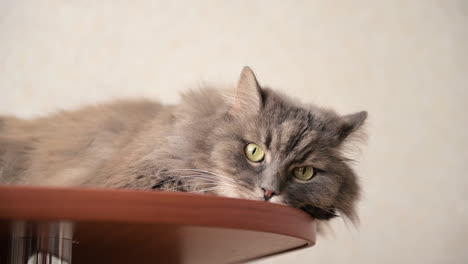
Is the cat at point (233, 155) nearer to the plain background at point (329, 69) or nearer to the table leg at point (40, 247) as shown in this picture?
the table leg at point (40, 247)

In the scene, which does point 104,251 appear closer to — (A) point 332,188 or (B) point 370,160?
(A) point 332,188

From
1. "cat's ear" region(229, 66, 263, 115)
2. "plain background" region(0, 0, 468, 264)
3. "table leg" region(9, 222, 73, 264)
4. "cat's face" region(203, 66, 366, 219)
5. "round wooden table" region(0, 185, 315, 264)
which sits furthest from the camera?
"plain background" region(0, 0, 468, 264)

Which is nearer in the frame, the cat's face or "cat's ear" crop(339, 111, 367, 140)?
the cat's face

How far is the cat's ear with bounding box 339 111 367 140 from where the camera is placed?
1.41 m

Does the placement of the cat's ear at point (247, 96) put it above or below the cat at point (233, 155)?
above

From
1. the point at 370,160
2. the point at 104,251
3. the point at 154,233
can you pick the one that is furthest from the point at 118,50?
the point at 154,233

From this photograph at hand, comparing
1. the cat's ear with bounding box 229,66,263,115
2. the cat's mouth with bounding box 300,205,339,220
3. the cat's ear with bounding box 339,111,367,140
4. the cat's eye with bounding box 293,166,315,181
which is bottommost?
the cat's mouth with bounding box 300,205,339,220

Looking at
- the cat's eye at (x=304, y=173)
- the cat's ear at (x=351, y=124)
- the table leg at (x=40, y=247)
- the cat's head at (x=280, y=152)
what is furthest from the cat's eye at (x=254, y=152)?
the table leg at (x=40, y=247)

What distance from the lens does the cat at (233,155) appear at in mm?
1238

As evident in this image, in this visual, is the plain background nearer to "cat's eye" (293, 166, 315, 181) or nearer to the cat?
the cat

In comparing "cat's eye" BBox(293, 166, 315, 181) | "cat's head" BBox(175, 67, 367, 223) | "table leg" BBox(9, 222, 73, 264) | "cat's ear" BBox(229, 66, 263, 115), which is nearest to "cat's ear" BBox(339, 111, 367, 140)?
"cat's head" BBox(175, 67, 367, 223)

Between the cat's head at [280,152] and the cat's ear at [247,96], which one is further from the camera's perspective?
the cat's ear at [247,96]

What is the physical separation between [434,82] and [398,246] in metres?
0.88

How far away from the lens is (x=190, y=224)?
70 centimetres
